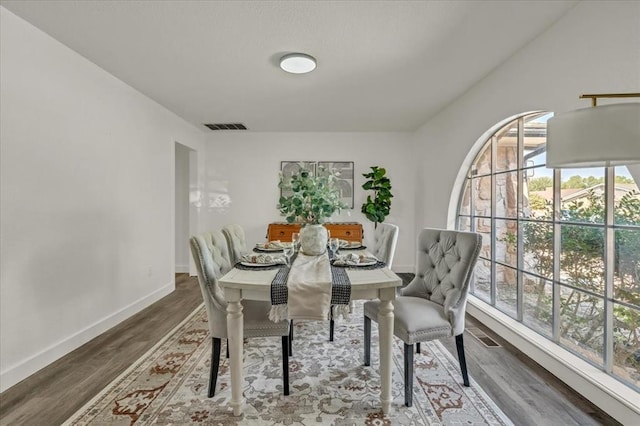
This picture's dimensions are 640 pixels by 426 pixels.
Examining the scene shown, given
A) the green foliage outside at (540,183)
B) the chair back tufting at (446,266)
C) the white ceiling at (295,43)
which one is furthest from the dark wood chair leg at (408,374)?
the white ceiling at (295,43)

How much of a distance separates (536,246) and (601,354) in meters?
0.88

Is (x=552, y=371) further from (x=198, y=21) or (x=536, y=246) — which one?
(x=198, y=21)

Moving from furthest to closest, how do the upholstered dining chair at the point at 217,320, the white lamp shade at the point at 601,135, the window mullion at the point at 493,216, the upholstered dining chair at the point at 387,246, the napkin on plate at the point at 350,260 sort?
1. the window mullion at the point at 493,216
2. the upholstered dining chair at the point at 387,246
3. the napkin on plate at the point at 350,260
4. the upholstered dining chair at the point at 217,320
5. the white lamp shade at the point at 601,135

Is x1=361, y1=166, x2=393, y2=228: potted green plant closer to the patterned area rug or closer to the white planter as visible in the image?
the patterned area rug

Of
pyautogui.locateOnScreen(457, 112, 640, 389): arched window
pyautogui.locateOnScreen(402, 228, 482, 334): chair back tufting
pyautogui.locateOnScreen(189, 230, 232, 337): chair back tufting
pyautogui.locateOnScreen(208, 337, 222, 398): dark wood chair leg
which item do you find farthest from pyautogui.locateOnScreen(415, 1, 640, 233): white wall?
pyautogui.locateOnScreen(208, 337, 222, 398): dark wood chair leg

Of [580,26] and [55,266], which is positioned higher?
[580,26]

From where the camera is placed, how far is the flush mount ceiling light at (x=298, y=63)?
2484 millimetres

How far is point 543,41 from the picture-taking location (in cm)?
217

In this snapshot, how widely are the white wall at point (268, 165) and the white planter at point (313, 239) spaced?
2964 mm

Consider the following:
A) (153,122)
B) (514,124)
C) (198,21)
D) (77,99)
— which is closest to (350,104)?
(514,124)

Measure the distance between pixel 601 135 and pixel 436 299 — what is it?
4.46 feet

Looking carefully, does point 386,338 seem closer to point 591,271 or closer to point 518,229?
point 591,271

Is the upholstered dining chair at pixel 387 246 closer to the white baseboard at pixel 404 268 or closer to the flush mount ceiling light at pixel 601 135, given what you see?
the flush mount ceiling light at pixel 601 135

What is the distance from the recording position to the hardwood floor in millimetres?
1696
